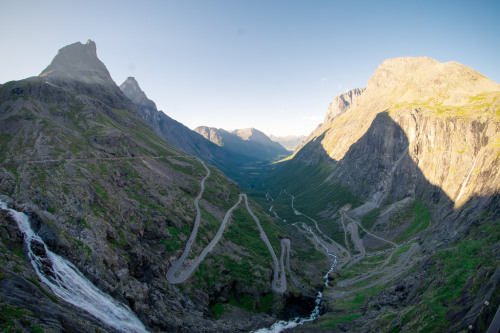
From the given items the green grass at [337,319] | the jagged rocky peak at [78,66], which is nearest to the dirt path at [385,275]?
the green grass at [337,319]

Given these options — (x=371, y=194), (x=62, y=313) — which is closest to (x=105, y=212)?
(x=62, y=313)

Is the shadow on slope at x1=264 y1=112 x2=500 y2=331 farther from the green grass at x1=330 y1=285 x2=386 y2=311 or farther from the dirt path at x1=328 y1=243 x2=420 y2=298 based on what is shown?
the green grass at x1=330 y1=285 x2=386 y2=311

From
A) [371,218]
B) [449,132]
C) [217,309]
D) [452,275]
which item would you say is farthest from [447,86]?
[217,309]

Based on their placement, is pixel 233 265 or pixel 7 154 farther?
pixel 233 265

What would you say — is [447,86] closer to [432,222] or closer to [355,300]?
[432,222]

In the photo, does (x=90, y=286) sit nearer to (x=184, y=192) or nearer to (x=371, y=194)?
(x=184, y=192)
